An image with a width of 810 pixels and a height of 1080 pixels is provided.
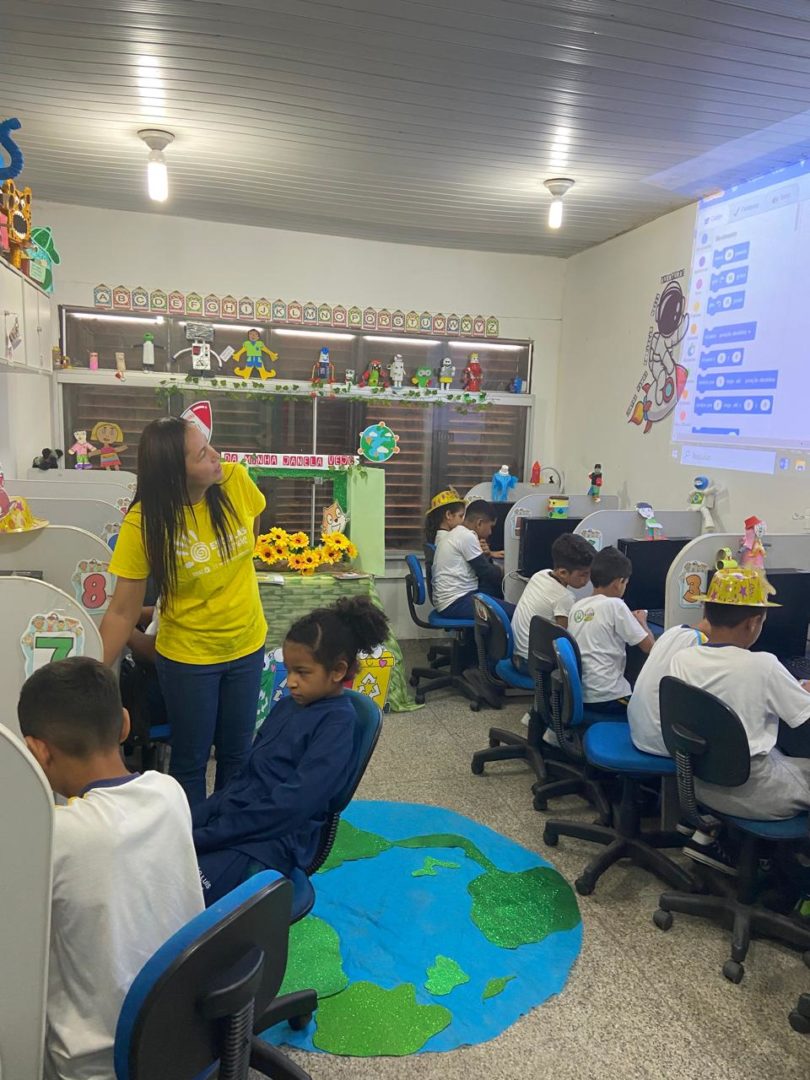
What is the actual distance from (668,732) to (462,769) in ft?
4.40

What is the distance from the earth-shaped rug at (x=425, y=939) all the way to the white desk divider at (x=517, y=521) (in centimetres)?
168

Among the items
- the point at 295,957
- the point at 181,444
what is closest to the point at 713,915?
the point at 295,957

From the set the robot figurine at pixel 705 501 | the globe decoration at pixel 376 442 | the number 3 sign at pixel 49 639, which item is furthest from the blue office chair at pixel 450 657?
the number 3 sign at pixel 49 639

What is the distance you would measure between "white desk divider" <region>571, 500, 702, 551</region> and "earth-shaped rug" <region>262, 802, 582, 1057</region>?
1.56m

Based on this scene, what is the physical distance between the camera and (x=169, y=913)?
1066 millimetres

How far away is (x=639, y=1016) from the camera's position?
1.84 meters

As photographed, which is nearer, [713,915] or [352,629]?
[352,629]

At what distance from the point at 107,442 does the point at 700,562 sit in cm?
366

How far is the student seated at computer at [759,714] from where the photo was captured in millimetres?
1969

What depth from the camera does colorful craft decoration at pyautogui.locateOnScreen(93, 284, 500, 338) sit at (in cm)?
463

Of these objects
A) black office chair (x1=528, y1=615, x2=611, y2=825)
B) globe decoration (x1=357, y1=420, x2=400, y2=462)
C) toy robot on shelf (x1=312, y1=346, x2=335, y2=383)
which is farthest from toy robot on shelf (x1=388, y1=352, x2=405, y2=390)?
black office chair (x1=528, y1=615, x2=611, y2=825)

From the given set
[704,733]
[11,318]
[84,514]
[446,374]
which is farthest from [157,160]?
[704,733]

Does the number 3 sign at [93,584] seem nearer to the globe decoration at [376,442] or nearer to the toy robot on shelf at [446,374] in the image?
the globe decoration at [376,442]

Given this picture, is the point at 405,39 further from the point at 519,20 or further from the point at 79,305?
the point at 79,305
